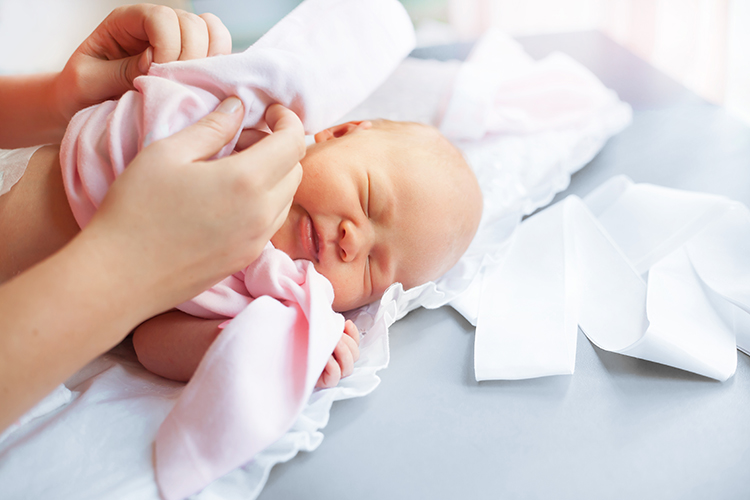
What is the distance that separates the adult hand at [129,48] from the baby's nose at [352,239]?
1.14 ft

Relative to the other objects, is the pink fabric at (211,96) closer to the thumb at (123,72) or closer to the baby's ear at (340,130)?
the thumb at (123,72)

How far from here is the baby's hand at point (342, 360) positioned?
2.52 ft

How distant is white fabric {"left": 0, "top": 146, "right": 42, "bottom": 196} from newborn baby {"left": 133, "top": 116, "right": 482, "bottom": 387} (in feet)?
0.91

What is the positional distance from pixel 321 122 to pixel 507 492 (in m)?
0.57

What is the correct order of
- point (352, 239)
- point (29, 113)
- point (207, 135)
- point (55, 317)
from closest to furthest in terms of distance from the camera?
point (55, 317), point (207, 135), point (352, 239), point (29, 113)

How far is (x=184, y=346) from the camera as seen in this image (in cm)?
82

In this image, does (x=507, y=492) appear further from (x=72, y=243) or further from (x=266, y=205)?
(x=72, y=243)

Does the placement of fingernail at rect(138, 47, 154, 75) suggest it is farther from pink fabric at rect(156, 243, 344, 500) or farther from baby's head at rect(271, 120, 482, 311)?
pink fabric at rect(156, 243, 344, 500)

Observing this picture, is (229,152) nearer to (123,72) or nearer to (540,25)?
(123,72)

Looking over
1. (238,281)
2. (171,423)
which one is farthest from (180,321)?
(171,423)

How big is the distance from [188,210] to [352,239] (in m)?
0.37

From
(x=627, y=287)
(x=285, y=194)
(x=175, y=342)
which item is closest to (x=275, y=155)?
(x=285, y=194)

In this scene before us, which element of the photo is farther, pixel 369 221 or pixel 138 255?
pixel 369 221

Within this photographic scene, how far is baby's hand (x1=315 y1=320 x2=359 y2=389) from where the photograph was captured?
30.3 inches
